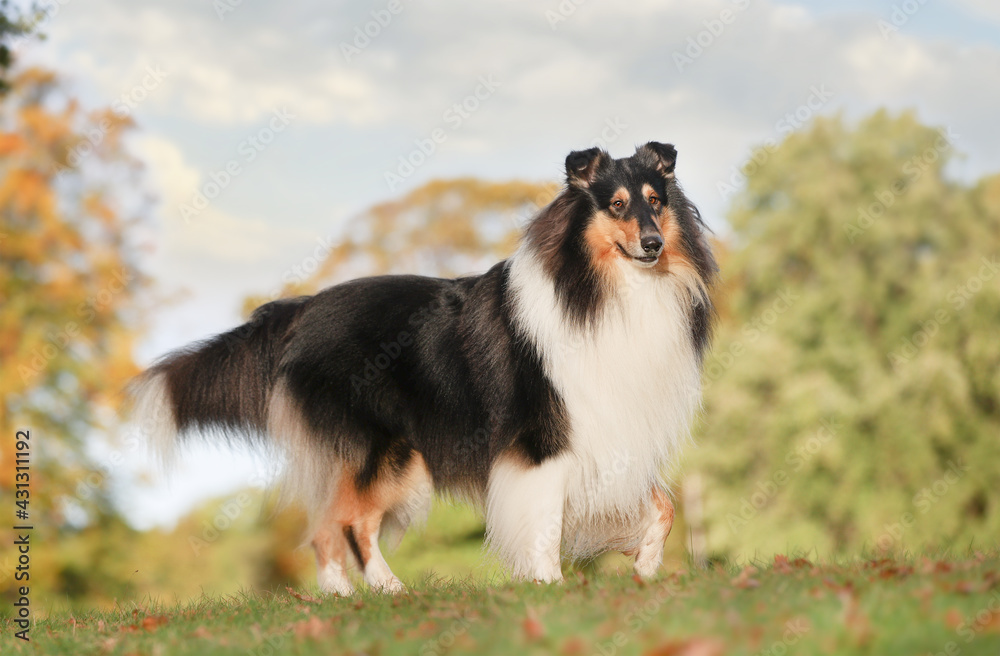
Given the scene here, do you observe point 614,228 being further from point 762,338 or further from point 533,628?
point 762,338

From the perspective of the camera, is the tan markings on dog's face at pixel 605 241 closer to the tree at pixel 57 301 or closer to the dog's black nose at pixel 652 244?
the dog's black nose at pixel 652 244

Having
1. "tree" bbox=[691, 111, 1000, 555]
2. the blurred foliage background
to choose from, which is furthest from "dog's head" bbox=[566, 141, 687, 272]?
"tree" bbox=[691, 111, 1000, 555]

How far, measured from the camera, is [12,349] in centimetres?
1753

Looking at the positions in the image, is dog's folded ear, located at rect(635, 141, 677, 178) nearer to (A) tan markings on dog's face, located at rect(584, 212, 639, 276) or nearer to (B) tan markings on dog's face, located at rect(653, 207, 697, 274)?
(B) tan markings on dog's face, located at rect(653, 207, 697, 274)

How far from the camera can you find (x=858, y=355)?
64.8 feet

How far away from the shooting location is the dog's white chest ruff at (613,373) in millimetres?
5930

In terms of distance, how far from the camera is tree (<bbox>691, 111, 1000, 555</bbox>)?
1908 cm

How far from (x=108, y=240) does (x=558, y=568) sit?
1531 centimetres

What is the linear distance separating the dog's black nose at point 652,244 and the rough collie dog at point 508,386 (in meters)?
0.01

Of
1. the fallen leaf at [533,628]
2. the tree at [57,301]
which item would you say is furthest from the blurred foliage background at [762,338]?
the fallen leaf at [533,628]

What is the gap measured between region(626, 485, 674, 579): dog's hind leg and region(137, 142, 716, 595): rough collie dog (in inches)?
0.4

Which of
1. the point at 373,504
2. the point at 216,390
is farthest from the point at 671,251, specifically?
the point at 216,390

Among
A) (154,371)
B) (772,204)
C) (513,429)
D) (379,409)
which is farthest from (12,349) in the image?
(772,204)

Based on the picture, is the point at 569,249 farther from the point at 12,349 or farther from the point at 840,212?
the point at 840,212
